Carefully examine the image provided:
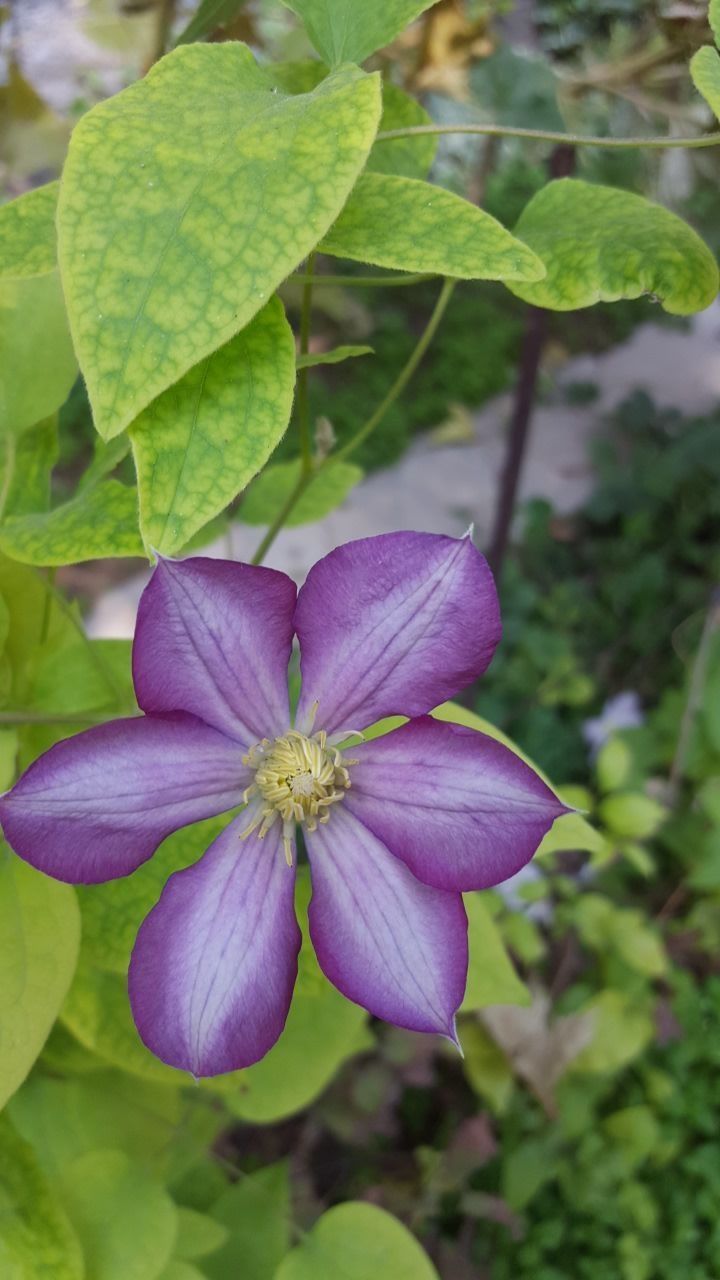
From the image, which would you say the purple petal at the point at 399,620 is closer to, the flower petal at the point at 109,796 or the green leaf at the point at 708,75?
the flower petal at the point at 109,796

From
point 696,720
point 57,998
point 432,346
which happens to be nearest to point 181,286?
point 57,998

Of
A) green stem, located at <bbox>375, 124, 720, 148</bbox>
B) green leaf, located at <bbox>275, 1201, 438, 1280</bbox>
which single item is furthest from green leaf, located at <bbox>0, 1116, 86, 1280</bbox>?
green stem, located at <bbox>375, 124, 720, 148</bbox>

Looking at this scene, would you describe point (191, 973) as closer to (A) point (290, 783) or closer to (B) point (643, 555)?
(A) point (290, 783)

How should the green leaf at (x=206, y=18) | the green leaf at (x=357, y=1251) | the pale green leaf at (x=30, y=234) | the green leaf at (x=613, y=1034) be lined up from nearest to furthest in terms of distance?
the pale green leaf at (x=30, y=234), the green leaf at (x=206, y=18), the green leaf at (x=357, y=1251), the green leaf at (x=613, y=1034)

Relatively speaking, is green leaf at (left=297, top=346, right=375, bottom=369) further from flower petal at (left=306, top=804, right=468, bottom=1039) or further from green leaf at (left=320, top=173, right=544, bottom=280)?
flower petal at (left=306, top=804, right=468, bottom=1039)

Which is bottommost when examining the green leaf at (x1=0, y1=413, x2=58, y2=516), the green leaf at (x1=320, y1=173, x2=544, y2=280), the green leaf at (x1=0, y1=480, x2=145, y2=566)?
the green leaf at (x1=0, y1=413, x2=58, y2=516)

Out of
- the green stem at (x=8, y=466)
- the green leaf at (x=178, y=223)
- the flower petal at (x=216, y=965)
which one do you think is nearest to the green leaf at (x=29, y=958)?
the flower petal at (x=216, y=965)
